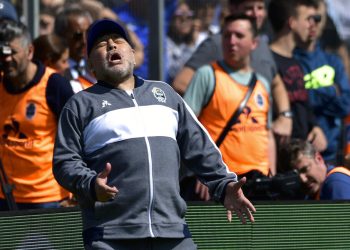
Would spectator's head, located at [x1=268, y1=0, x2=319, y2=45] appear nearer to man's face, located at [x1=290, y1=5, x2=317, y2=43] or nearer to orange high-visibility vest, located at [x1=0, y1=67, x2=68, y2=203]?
man's face, located at [x1=290, y1=5, x2=317, y2=43]

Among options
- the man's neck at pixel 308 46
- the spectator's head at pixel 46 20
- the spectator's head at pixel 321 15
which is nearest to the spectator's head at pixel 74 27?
the spectator's head at pixel 46 20

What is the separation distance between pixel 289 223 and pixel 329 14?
4.37 metres

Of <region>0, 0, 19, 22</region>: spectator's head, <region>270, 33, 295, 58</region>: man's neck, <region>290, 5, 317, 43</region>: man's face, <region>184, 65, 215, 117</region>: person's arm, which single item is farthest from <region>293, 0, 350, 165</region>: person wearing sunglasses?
<region>0, 0, 19, 22</region>: spectator's head

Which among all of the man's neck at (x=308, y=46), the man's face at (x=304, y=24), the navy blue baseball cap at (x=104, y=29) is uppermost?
the navy blue baseball cap at (x=104, y=29)

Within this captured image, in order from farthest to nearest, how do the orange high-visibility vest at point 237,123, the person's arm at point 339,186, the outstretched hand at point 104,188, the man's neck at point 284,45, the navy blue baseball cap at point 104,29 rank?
the man's neck at point 284,45, the orange high-visibility vest at point 237,123, the person's arm at point 339,186, the navy blue baseball cap at point 104,29, the outstretched hand at point 104,188

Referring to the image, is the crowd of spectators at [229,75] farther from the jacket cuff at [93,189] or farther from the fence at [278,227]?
the jacket cuff at [93,189]

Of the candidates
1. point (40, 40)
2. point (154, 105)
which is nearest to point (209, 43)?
point (40, 40)

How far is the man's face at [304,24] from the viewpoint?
30.9ft

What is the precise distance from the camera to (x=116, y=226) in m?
5.02

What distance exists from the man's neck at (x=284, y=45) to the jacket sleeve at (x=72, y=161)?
4.29m

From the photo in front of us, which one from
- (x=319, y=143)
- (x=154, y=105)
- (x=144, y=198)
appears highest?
(x=154, y=105)

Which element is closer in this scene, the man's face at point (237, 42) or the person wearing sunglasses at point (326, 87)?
the man's face at point (237, 42)

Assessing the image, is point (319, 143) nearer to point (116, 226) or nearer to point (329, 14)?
point (329, 14)

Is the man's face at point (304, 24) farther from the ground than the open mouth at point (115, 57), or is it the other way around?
the open mouth at point (115, 57)
